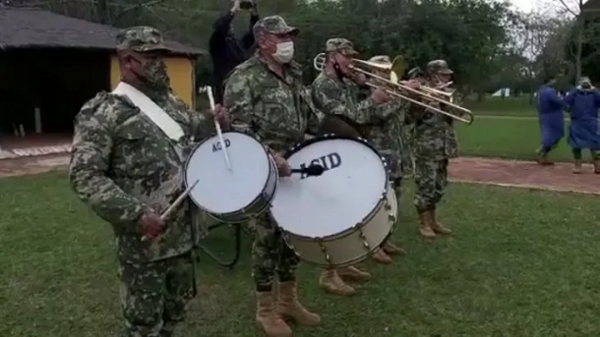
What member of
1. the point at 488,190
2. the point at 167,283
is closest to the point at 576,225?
the point at 488,190

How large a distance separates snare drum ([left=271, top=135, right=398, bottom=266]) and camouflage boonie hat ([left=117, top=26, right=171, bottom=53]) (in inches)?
44.1

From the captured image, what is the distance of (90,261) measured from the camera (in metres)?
5.83

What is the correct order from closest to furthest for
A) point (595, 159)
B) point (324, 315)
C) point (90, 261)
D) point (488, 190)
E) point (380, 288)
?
point (324, 315), point (380, 288), point (90, 261), point (488, 190), point (595, 159)

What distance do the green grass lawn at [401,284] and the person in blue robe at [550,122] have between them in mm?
4495

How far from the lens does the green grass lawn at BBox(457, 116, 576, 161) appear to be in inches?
521

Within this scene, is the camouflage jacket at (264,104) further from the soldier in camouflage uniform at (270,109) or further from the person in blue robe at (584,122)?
the person in blue robe at (584,122)

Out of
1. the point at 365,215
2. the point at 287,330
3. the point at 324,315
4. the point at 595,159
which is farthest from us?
the point at 595,159

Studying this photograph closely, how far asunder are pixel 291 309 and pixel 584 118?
865cm

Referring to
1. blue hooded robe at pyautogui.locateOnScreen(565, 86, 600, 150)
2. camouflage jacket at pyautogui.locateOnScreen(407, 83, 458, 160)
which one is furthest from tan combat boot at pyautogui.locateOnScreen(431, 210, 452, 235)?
blue hooded robe at pyautogui.locateOnScreen(565, 86, 600, 150)

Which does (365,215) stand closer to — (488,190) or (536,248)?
(536,248)

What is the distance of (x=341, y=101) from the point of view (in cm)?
491

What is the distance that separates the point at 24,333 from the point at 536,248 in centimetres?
419

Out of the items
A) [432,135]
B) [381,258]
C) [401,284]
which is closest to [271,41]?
[401,284]

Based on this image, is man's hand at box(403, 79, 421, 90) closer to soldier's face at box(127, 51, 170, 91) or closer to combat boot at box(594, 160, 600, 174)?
soldier's face at box(127, 51, 170, 91)
